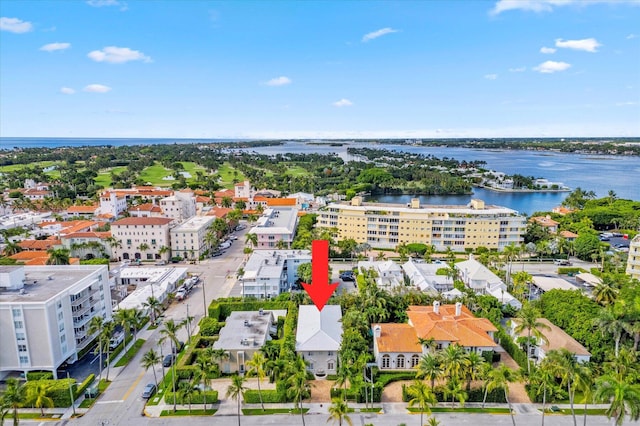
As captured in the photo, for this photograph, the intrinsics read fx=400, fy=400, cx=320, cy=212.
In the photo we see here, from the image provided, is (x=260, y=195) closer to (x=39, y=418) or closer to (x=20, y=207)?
(x=20, y=207)

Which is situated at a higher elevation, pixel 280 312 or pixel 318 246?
pixel 318 246

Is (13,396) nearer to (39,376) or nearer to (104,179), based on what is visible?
(39,376)

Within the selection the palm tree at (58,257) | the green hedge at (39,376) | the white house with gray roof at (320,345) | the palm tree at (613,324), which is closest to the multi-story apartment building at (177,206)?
the palm tree at (58,257)

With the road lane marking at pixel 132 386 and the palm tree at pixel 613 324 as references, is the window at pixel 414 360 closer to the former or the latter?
the palm tree at pixel 613 324

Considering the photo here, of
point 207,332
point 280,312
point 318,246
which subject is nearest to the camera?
point 207,332

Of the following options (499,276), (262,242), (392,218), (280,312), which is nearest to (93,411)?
(280,312)

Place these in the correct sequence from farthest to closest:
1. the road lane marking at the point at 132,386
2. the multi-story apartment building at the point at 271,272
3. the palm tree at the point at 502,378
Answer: the multi-story apartment building at the point at 271,272
the road lane marking at the point at 132,386
the palm tree at the point at 502,378

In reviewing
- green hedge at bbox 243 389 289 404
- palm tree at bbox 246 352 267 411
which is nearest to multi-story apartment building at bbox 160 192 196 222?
palm tree at bbox 246 352 267 411
